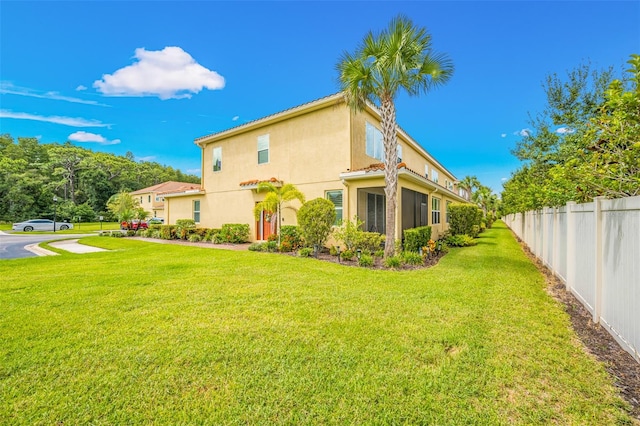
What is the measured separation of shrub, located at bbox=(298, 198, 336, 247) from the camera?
10844 mm

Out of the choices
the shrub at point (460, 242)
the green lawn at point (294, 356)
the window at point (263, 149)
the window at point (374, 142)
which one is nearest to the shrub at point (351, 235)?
the green lawn at point (294, 356)

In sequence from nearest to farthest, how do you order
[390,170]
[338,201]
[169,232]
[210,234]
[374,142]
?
1. [390,170]
2. [338,201]
3. [374,142]
4. [210,234]
5. [169,232]

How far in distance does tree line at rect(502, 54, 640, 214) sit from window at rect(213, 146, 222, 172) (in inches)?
617

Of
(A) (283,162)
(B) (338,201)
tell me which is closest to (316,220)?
(B) (338,201)

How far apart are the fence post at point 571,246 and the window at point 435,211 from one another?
10.3 metres

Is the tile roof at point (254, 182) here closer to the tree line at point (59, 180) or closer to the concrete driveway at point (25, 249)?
the concrete driveway at point (25, 249)

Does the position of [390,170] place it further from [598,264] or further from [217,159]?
[217,159]

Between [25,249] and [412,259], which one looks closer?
[412,259]

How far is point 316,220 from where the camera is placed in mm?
10844

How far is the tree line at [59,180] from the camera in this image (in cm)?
3775

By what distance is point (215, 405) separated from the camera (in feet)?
8.23

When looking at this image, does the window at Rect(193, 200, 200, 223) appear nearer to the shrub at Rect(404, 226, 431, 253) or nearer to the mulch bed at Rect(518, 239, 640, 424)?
the shrub at Rect(404, 226, 431, 253)

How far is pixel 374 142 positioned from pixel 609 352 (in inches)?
468

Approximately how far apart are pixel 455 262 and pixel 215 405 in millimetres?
9286
